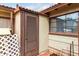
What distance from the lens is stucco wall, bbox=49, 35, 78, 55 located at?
5.48ft

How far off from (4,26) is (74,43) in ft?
4.05

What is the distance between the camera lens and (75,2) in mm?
1528

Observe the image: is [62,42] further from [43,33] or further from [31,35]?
[31,35]

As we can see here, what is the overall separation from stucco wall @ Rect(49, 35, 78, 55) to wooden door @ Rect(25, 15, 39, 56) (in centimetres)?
28

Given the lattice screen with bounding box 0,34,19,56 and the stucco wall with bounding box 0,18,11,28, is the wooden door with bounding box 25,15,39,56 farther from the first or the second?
the stucco wall with bounding box 0,18,11,28

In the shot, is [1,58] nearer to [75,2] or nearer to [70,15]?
[70,15]

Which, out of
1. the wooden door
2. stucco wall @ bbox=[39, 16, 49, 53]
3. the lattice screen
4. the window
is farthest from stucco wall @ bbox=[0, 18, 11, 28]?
the window

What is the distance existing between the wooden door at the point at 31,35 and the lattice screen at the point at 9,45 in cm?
20

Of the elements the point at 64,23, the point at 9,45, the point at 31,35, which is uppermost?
the point at 64,23

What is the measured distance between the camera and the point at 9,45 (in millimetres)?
1797

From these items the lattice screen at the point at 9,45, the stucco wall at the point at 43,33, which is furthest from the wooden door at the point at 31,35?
the lattice screen at the point at 9,45

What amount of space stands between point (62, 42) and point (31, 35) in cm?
58

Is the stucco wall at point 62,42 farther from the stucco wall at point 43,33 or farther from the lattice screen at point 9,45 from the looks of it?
the lattice screen at point 9,45

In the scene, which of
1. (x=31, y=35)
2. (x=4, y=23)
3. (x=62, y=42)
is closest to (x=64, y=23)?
(x=62, y=42)
